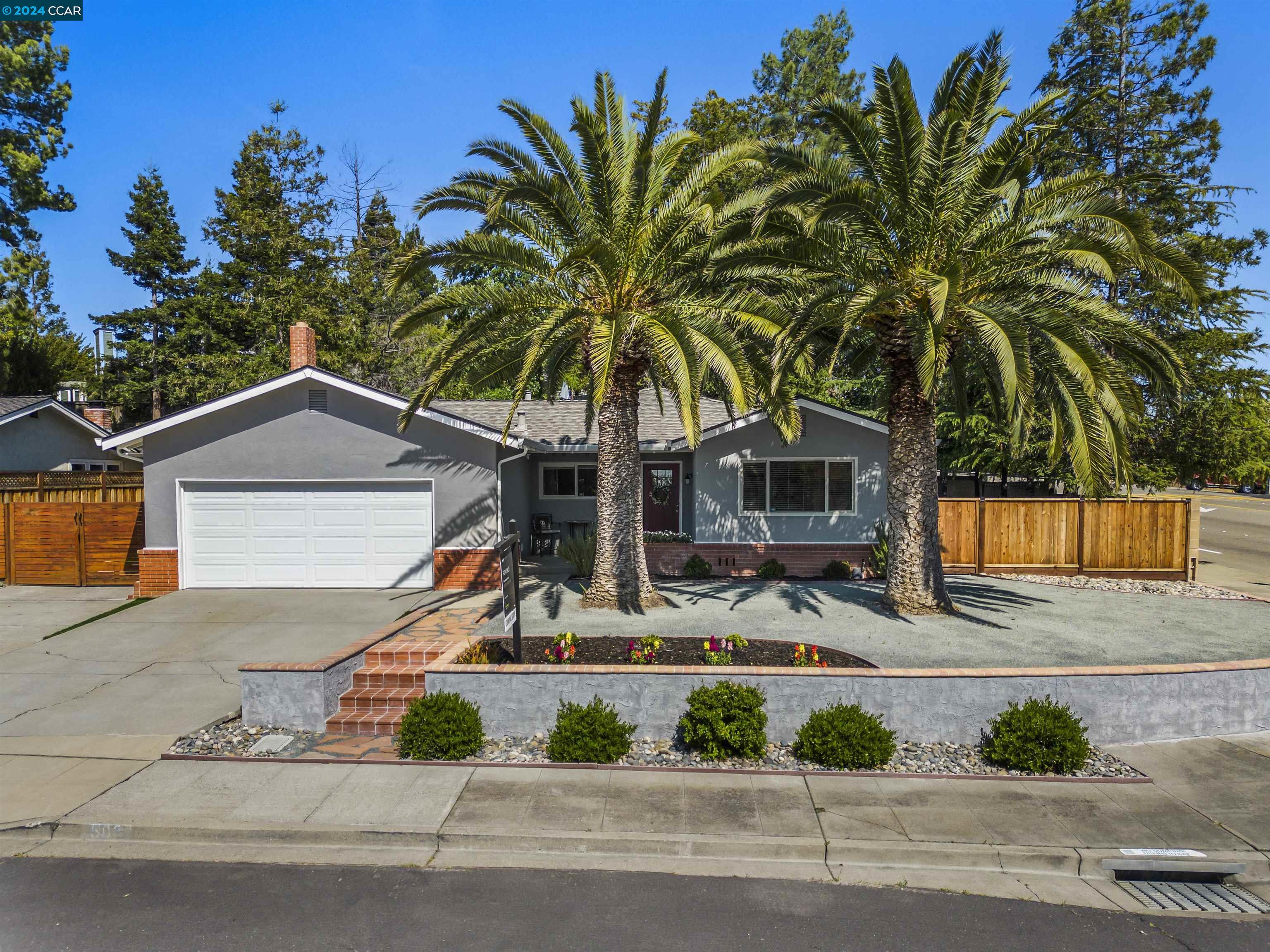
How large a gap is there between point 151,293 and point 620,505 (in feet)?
111

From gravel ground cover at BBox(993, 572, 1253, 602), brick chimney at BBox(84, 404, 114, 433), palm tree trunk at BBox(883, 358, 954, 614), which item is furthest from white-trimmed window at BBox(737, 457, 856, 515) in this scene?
brick chimney at BBox(84, 404, 114, 433)

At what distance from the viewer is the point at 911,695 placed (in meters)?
8.06

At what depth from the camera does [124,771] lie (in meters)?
7.24

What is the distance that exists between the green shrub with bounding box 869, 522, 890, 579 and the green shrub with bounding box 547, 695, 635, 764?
9.71 metres

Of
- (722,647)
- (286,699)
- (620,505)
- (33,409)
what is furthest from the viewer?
(33,409)

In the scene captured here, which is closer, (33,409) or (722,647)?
(722,647)

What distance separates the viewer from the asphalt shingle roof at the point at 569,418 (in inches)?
691

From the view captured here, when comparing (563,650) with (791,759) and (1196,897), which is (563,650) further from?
(1196,897)

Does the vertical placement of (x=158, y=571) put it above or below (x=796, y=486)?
below

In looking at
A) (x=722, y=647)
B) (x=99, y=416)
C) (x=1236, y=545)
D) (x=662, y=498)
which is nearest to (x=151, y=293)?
(x=99, y=416)

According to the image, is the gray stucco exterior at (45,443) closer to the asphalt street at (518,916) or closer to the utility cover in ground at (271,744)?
the utility cover in ground at (271,744)

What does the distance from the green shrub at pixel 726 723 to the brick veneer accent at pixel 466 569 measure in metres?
7.58

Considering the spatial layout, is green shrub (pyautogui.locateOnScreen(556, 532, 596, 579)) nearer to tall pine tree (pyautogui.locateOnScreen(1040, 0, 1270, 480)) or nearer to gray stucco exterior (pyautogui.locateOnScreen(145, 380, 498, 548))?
gray stucco exterior (pyautogui.locateOnScreen(145, 380, 498, 548))

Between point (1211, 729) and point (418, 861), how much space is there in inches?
337
